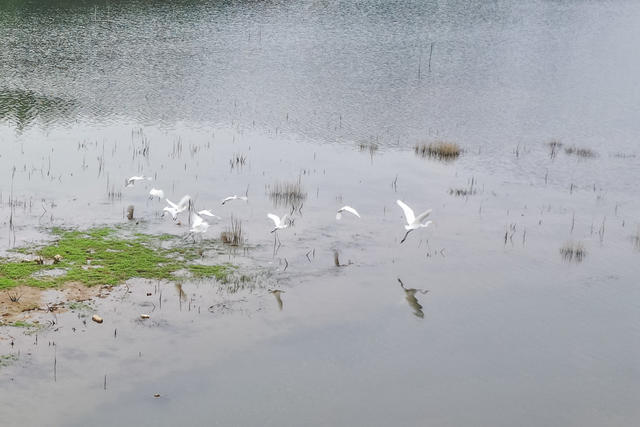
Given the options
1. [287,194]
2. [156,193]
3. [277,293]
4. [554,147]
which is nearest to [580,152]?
[554,147]

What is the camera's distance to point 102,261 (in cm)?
1556

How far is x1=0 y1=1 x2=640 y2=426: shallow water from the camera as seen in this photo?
39.9 ft

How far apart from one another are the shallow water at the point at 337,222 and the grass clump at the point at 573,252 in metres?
0.24

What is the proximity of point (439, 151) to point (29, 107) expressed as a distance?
1489 cm

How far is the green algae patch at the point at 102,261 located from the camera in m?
14.6

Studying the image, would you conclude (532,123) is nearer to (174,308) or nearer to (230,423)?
(174,308)

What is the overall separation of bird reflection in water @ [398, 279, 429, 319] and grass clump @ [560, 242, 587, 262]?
4.14m

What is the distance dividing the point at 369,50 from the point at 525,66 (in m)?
8.14

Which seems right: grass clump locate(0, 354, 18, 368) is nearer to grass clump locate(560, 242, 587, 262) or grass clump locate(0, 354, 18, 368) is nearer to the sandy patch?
the sandy patch

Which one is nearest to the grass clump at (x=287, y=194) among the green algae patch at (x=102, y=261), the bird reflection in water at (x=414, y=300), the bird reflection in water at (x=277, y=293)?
the green algae patch at (x=102, y=261)

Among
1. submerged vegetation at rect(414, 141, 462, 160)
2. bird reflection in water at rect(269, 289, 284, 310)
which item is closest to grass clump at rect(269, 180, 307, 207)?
bird reflection in water at rect(269, 289, 284, 310)

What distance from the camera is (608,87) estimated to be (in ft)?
119

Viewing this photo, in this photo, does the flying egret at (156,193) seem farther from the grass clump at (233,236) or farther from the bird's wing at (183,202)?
the grass clump at (233,236)

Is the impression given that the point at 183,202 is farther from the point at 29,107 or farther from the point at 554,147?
the point at 554,147
